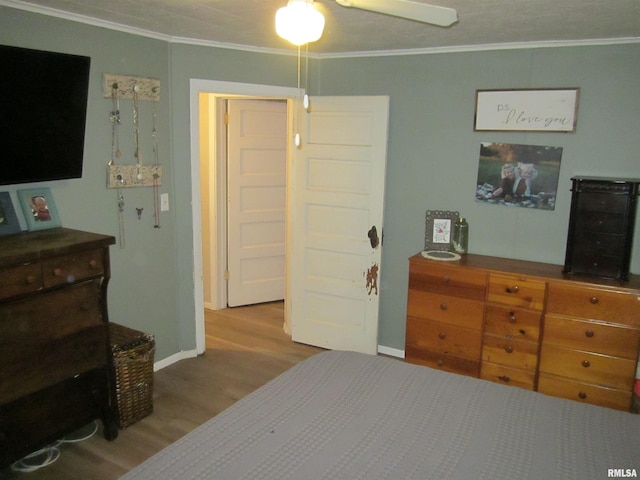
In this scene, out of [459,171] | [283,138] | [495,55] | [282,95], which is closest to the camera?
[495,55]

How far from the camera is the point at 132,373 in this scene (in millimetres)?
2945

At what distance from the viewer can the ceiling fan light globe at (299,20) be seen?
5.41 feet

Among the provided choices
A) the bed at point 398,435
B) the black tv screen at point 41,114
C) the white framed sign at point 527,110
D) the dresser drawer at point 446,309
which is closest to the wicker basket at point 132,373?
the black tv screen at point 41,114

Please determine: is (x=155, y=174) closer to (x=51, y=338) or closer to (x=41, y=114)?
(x=41, y=114)

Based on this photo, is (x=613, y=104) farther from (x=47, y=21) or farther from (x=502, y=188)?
(x=47, y=21)

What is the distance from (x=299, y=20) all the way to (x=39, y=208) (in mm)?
1844

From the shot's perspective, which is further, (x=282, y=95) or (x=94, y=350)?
(x=282, y=95)

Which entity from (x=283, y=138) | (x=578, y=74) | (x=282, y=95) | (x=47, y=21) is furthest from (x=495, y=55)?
(x=47, y=21)

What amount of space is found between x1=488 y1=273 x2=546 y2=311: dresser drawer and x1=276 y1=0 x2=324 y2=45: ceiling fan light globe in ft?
6.95

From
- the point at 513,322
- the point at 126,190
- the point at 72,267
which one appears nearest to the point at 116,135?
the point at 126,190

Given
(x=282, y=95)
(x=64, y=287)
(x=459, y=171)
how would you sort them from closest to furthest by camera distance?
(x=64, y=287), (x=459, y=171), (x=282, y=95)

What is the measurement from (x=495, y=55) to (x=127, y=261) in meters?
2.77

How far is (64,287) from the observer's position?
244cm

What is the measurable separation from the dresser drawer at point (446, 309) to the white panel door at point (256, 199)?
76.7 inches
